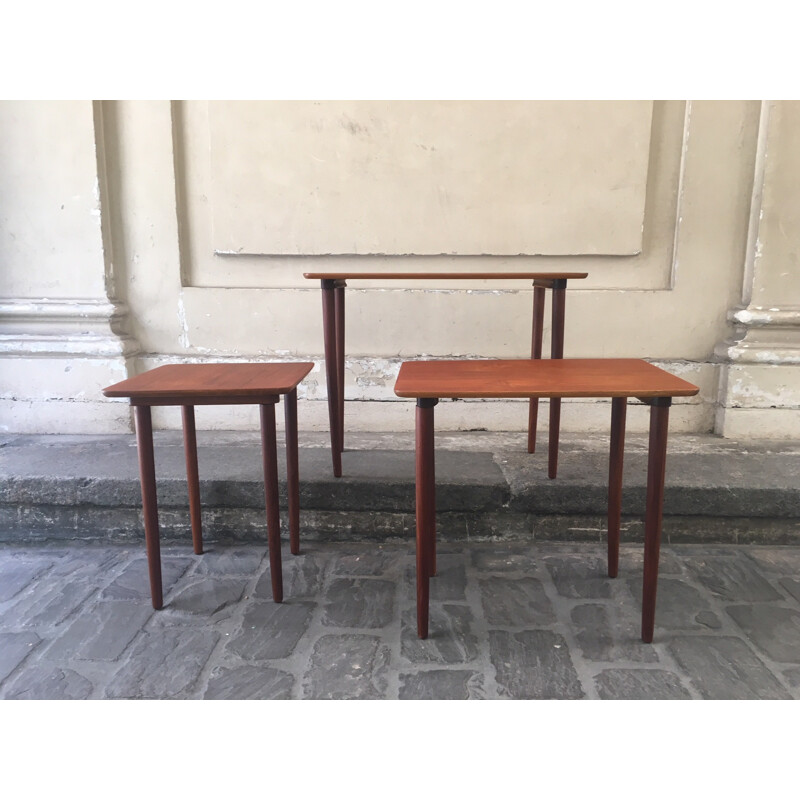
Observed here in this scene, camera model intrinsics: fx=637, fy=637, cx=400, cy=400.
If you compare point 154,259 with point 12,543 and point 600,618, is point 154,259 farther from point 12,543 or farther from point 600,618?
point 600,618

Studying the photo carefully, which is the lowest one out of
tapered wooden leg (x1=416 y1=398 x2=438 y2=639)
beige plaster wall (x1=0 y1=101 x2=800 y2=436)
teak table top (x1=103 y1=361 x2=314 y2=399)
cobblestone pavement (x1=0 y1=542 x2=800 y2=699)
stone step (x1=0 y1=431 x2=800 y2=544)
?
cobblestone pavement (x1=0 y1=542 x2=800 y2=699)

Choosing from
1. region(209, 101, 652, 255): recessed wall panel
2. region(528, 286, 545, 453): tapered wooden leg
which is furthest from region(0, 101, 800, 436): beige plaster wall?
region(528, 286, 545, 453): tapered wooden leg

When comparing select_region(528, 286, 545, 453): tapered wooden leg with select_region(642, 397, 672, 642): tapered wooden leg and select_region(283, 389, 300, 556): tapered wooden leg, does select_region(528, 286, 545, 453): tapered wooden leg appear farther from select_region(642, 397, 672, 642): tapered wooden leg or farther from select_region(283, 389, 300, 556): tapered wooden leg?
select_region(283, 389, 300, 556): tapered wooden leg

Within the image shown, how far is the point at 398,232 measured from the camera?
10.6ft

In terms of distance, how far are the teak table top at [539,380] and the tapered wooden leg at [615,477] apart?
0.52ft

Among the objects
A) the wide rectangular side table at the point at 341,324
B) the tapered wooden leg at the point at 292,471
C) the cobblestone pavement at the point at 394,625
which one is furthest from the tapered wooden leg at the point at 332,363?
the cobblestone pavement at the point at 394,625

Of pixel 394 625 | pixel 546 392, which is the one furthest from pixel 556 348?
pixel 394 625

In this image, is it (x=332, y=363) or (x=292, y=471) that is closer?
(x=292, y=471)

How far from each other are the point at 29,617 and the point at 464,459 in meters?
1.72

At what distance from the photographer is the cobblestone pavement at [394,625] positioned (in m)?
1.66

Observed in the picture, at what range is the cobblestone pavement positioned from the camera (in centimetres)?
166

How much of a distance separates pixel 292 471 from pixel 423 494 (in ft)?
2.27

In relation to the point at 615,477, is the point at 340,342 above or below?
above

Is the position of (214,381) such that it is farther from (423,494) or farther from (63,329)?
(63,329)
